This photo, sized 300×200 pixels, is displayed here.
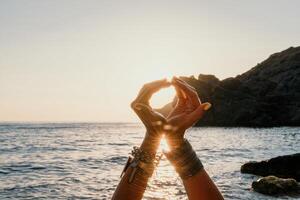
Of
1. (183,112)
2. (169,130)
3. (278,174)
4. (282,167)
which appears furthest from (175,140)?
(282,167)

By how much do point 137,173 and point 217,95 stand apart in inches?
5055

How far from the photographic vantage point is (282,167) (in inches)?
809

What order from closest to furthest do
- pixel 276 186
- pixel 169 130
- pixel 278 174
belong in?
pixel 169 130 → pixel 276 186 → pixel 278 174

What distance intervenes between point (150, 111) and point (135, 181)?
47cm

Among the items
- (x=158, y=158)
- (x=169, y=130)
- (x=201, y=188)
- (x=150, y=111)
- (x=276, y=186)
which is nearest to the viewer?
(x=201, y=188)

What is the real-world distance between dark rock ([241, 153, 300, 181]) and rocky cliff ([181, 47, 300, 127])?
10218cm

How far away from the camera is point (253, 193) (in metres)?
16.2

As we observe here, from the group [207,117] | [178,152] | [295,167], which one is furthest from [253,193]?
[207,117]

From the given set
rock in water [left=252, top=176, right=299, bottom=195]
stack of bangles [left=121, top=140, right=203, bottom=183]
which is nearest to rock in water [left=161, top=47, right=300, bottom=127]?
rock in water [left=252, top=176, right=299, bottom=195]

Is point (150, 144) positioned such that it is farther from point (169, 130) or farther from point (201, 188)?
point (201, 188)

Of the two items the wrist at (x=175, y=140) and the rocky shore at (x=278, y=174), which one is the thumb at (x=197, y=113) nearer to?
the wrist at (x=175, y=140)

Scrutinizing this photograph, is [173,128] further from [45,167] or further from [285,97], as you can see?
[285,97]

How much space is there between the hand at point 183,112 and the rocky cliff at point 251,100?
402 ft

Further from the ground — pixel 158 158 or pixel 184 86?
pixel 184 86
